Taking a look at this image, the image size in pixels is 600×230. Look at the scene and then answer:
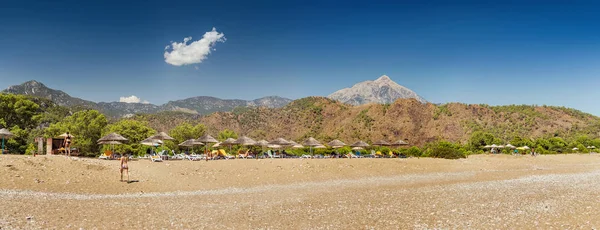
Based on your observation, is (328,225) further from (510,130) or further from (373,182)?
(510,130)

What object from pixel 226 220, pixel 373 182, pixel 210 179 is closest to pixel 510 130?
pixel 373 182

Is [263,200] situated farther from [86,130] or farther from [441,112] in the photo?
[441,112]

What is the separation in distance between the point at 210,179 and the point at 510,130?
8986 centimetres

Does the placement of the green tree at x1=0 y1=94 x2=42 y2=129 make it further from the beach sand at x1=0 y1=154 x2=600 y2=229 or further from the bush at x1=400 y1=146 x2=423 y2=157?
the bush at x1=400 y1=146 x2=423 y2=157

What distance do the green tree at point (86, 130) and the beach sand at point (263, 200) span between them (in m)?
21.2

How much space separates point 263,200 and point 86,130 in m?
34.4

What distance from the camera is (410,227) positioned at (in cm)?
1023

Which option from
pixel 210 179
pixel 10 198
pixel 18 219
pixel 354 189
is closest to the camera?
pixel 18 219

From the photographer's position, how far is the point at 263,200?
15.0m

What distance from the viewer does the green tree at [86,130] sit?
4022cm

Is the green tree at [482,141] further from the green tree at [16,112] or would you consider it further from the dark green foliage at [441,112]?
the green tree at [16,112]

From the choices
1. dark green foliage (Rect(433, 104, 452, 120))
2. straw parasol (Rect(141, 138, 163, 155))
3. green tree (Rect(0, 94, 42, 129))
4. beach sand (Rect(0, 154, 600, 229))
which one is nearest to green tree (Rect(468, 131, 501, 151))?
dark green foliage (Rect(433, 104, 452, 120))

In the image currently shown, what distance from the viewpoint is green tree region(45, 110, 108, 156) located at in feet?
132

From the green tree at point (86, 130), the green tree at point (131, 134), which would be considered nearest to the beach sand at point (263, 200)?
the green tree at point (131, 134)
